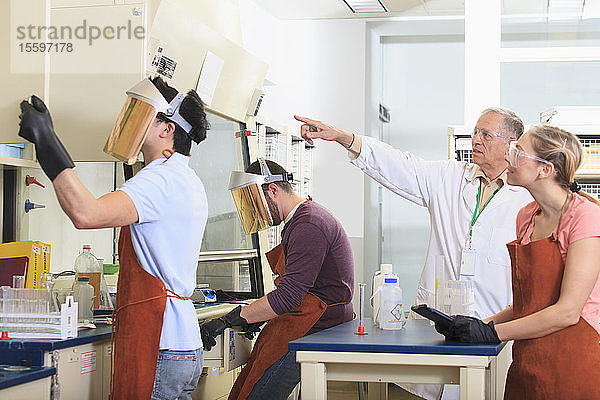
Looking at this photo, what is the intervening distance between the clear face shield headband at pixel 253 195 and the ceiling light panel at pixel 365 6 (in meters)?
3.39

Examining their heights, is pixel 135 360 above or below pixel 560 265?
below

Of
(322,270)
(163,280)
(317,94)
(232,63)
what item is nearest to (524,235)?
(322,270)

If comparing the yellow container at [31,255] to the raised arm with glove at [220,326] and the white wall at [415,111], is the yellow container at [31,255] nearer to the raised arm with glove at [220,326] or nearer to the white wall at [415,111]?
the raised arm with glove at [220,326]

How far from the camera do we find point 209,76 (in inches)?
167

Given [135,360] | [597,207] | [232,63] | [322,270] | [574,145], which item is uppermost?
[232,63]

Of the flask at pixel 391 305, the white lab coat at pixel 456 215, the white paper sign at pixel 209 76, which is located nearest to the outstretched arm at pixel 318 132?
the white lab coat at pixel 456 215

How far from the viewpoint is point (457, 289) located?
302cm

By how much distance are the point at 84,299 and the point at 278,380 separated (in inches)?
36.2

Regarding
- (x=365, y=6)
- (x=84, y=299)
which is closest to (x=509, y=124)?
(x=84, y=299)

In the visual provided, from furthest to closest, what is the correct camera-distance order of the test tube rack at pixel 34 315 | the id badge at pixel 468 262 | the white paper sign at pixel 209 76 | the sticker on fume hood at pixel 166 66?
the white paper sign at pixel 209 76 < the sticker on fume hood at pixel 166 66 < the id badge at pixel 468 262 < the test tube rack at pixel 34 315

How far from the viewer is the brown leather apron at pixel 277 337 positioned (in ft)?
10.8

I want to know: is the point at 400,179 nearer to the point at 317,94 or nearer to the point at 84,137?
the point at 84,137

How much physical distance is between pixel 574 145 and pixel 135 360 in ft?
5.29

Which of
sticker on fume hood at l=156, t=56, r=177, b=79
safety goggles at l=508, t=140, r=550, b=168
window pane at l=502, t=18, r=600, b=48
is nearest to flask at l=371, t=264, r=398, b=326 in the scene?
safety goggles at l=508, t=140, r=550, b=168
